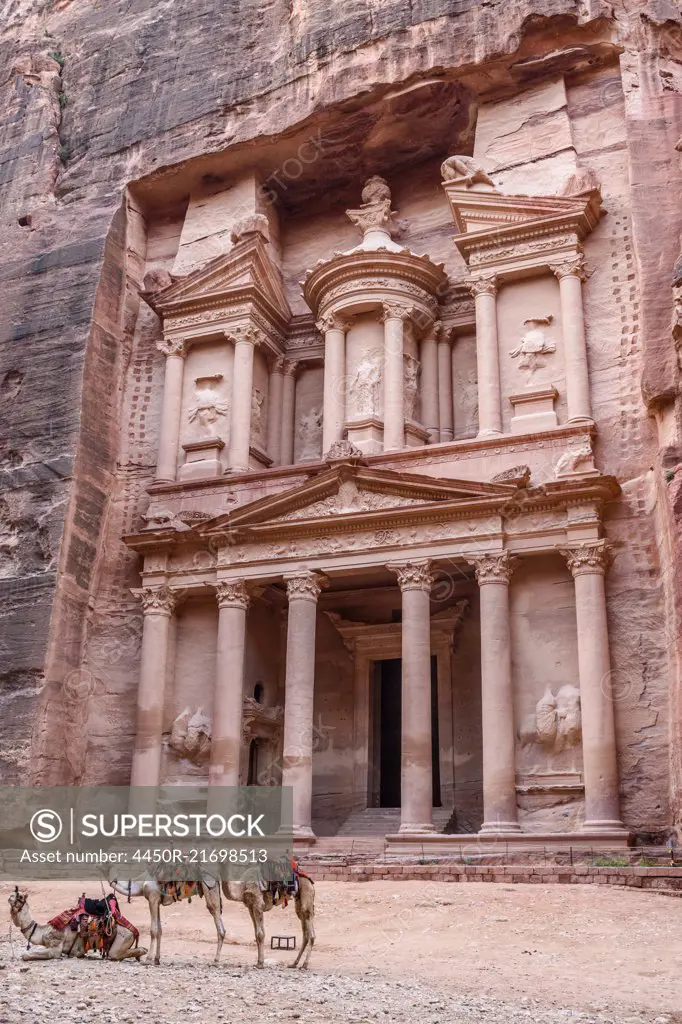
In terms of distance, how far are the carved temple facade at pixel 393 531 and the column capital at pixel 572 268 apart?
41mm

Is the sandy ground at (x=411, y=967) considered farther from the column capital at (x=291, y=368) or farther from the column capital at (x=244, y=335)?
the column capital at (x=291, y=368)

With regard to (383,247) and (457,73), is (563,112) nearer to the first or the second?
(457,73)

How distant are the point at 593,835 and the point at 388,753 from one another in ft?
21.6

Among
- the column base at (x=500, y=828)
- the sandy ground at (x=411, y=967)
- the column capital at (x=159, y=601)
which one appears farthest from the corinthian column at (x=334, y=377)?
the sandy ground at (x=411, y=967)

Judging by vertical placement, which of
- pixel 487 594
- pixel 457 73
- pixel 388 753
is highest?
pixel 457 73

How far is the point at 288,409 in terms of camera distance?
2630cm

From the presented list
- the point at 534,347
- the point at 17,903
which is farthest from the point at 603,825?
the point at 17,903

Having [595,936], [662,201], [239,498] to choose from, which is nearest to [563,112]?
[662,201]

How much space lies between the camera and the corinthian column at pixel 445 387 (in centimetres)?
2436

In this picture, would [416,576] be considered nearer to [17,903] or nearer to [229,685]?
[229,685]

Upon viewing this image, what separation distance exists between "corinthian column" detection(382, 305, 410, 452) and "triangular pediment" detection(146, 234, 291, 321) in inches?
137

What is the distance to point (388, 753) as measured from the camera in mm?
23484

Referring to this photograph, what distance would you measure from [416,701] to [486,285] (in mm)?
9141

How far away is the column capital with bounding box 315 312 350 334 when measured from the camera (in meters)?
24.8
